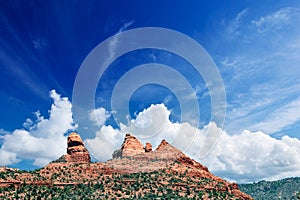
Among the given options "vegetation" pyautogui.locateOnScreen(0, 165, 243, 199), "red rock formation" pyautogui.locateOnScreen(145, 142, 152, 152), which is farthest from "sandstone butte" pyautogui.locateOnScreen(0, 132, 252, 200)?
"red rock formation" pyautogui.locateOnScreen(145, 142, 152, 152)

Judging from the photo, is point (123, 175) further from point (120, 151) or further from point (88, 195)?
point (120, 151)

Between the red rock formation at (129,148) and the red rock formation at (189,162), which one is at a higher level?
the red rock formation at (129,148)

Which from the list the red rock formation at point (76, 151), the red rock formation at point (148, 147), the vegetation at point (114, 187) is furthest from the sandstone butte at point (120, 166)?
the red rock formation at point (148, 147)

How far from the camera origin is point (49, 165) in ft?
367

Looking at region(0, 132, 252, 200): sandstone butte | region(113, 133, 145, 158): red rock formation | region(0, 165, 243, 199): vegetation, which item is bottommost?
region(0, 165, 243, 199): vegetation

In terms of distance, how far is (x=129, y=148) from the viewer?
142 metres

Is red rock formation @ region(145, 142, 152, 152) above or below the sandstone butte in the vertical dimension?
above

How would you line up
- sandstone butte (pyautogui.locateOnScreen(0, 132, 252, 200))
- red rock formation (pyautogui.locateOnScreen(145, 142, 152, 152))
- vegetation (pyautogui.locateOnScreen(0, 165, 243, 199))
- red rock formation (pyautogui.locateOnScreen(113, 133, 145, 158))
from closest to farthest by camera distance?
vegetation (pyautogui.locateOnScreen(0, 165, 243, 199)), sandstone butte (pyautogui.locateOnScreen(0, 132, 252, 200)), red rock formation (pyautogui.locateOnScreen(113, 133, 145, 158)), red rock formation (pyautogui.locateOnScreen(145, 142, 152, 152))

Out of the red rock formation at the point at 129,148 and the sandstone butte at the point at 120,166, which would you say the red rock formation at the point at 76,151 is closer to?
the sandstone butte at the point at 120,166

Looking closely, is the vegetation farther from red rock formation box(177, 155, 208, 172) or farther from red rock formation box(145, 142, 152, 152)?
red rock formation box(145, 142, 152, 152)

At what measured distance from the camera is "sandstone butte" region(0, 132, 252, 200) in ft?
328

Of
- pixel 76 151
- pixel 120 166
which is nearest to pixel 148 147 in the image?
pixel 120 166

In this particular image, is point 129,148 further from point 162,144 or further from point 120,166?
point 120,166

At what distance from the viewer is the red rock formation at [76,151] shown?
123 meters
